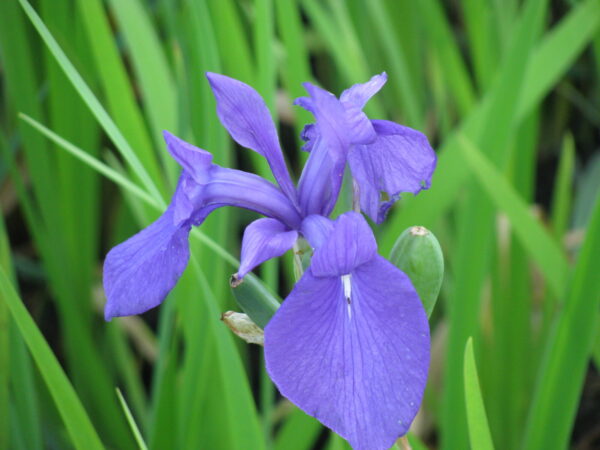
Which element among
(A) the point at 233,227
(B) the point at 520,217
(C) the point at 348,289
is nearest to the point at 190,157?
(C) the point at 348,289

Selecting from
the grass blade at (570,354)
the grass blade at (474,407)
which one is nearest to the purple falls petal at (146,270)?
the grass blade at (474,407)

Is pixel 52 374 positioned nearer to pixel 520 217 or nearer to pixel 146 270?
pixel 146 270

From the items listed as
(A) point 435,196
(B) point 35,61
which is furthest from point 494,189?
(B) point 35,61

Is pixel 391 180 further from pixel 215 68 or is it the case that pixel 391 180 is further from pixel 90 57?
pixel 90 57

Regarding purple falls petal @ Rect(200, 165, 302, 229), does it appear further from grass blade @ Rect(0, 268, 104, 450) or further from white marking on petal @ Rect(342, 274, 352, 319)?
grass blade @ Rect(0, 268, 104, 450)

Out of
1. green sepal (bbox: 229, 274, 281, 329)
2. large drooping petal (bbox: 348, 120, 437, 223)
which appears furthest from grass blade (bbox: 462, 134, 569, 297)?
green sepal (bbox: 229, 274, 281, 329)

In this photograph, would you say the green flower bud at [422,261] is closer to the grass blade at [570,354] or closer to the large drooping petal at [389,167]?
the large drooping petal at [389,167]
